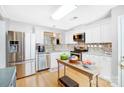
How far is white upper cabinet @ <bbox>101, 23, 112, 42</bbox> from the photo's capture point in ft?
11.5

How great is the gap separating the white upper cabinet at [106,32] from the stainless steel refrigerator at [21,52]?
2.59 meters

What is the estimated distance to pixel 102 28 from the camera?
12.4 feet

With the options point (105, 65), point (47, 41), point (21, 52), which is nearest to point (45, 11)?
point (21, 52)

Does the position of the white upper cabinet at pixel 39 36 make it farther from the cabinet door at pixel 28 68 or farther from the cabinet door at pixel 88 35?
the cabinet door at pixel 88 35

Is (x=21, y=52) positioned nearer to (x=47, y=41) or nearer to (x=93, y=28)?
(x=47, y=41)

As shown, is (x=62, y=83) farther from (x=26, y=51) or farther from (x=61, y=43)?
(x=61, y=43)

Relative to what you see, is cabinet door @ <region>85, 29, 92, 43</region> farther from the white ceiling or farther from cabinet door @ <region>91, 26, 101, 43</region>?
the white ceiling

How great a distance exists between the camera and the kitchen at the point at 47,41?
2.90 metres

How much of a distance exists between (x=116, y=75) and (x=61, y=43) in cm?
380

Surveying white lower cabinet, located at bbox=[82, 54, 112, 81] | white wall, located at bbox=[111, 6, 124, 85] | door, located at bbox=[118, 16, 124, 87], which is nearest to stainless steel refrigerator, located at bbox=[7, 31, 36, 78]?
white lower cabinet, located at bbox=[82, 54, 112, 81]

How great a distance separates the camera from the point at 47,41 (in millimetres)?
5480
